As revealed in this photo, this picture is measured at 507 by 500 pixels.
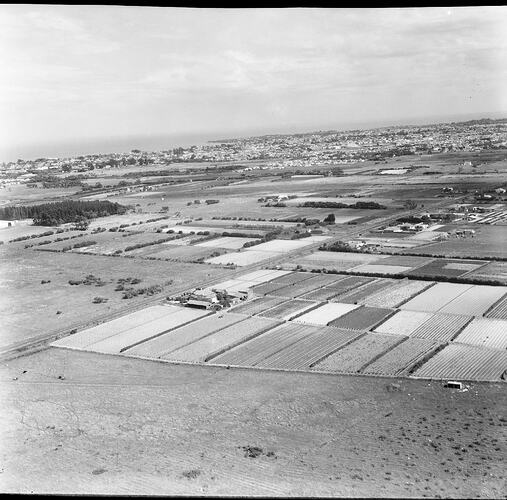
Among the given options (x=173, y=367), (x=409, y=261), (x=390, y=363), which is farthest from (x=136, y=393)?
(x=409, y=261)

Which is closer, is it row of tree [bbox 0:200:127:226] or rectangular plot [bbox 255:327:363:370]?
rectangular plot [bbox 255:327:363:370]

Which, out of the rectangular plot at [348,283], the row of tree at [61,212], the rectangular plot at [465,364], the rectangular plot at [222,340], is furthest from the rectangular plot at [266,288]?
the row of tree at [61,212]

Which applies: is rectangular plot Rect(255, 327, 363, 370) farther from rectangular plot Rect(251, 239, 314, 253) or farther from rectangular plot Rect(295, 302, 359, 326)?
rectangular plot Rect(251, 239, 314, 253)

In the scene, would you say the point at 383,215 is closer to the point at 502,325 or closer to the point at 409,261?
the point at 409,261

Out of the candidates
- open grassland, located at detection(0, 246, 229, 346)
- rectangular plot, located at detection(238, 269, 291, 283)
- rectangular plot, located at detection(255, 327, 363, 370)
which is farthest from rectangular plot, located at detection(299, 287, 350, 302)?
open grassland, located at detection(0, 246, 229, 346)

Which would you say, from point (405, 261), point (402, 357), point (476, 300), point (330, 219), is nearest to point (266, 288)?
point (405, 261)

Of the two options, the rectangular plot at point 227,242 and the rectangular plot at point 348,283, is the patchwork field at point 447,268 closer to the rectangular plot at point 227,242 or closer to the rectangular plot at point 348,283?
the rectangular plot at point 348,283
